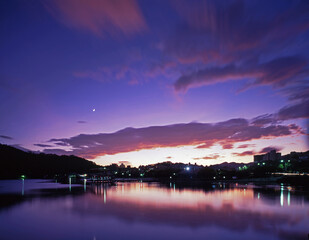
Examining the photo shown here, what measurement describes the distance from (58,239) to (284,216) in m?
26.5

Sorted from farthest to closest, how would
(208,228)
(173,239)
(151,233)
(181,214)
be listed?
(181,214) < (208,228) < (151,233) < (173,239)

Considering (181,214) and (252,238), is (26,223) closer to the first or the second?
(181,214)

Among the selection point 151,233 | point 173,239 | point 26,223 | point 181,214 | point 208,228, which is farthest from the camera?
point 181,214

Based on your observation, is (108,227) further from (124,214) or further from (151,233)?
(124,214)

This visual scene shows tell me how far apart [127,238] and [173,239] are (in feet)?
13.3

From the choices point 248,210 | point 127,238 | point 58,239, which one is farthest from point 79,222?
point 248,210

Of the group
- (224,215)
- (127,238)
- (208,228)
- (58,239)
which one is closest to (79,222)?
(58,239)

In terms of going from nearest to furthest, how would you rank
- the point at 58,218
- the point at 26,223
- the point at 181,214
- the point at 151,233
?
the point at 151,233 < the point at 26,223 < the point at 58,218 < the point at 181,214

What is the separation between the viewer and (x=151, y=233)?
24.6 meters

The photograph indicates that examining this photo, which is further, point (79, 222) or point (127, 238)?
point (79, 222)

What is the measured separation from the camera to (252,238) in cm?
2258

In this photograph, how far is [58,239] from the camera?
898 inches

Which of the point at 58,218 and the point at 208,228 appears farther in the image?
the point at 58,218

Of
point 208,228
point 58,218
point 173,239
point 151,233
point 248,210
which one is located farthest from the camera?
point 248,210
